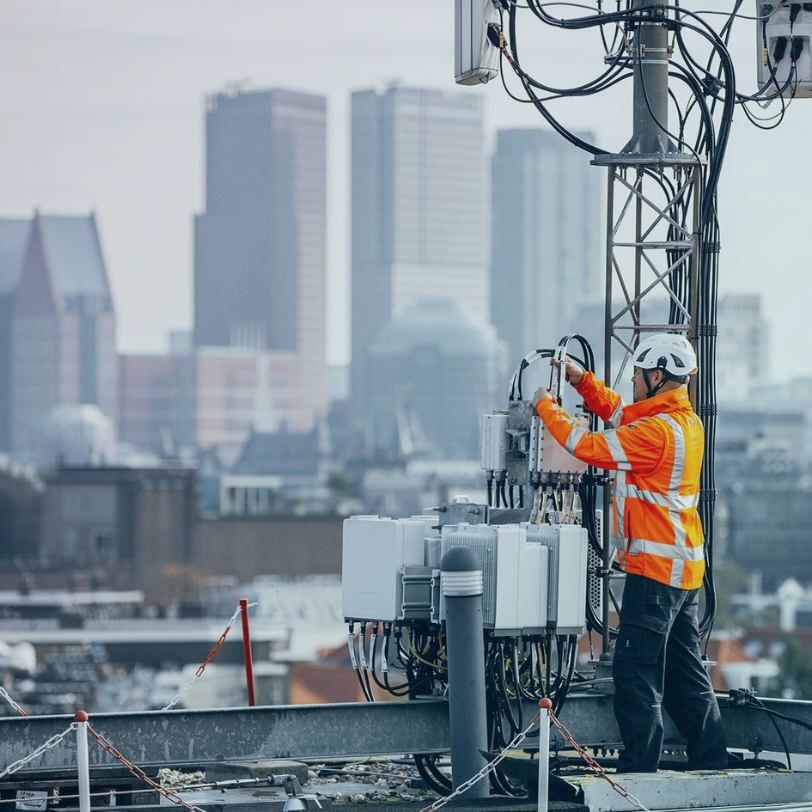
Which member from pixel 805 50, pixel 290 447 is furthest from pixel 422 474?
pixel 805 50

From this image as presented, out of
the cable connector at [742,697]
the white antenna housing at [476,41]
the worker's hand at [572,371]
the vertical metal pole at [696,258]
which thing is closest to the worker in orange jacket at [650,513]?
the worker's hand at [572,371]

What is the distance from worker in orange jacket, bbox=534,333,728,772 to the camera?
9867mm

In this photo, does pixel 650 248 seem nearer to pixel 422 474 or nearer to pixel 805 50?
pixel 805 50

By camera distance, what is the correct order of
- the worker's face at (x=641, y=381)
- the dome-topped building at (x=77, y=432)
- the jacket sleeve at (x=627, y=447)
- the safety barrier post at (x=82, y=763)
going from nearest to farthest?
1. the safety barrier post at (x=82, y=763)
2. the jacket sleeve at (x=627, y=447)
3. the worker's face at (x=641, y=381)
4. the dome-topped building at (x=77, y=432)

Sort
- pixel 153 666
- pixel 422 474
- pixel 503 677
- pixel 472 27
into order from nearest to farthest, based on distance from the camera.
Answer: pixel 503 677 → pixel 472 27 → pixel 153 666 → pixel 422 474

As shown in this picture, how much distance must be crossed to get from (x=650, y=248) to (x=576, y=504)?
147 centimetres

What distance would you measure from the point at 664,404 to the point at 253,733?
2.25 metres

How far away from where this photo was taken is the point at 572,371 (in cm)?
1051

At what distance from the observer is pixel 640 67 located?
36.7ft

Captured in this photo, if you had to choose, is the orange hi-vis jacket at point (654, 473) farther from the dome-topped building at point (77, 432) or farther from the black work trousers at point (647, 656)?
the dome-topped building at point (77, 432)

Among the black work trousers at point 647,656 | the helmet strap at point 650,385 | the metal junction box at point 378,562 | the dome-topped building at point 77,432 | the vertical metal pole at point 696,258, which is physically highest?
the vertical metal pole at point 696,258

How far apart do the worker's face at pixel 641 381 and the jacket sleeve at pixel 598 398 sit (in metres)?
0.32

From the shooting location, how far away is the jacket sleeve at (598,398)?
415 inches

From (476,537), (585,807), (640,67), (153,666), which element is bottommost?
(153,666)
